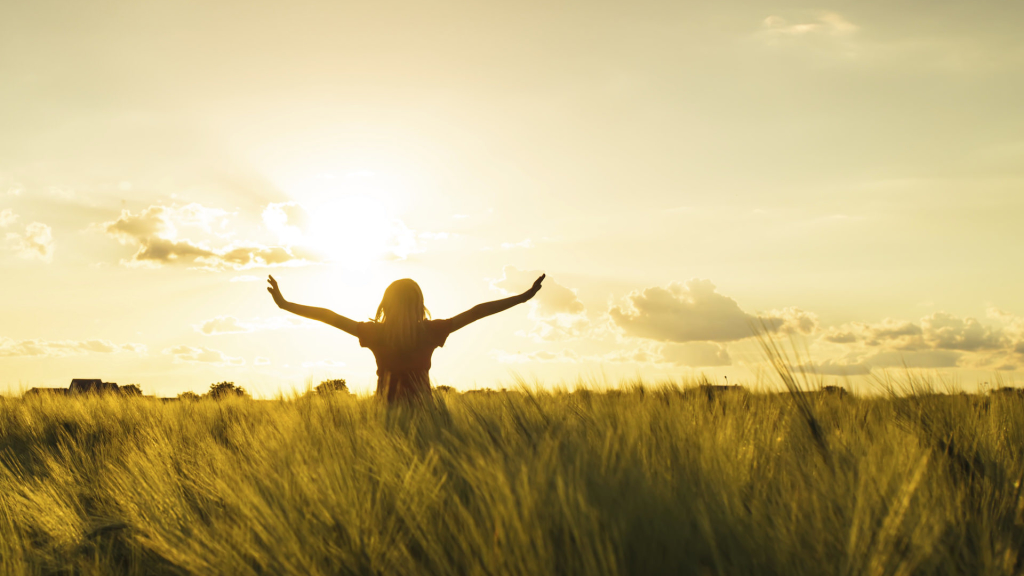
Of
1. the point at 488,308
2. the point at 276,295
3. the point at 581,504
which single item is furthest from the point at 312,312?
the point at 581,504

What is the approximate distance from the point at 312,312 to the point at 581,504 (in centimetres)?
462

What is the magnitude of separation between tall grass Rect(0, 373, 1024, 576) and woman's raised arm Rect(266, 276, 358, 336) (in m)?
1.78

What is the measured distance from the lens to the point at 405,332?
5156 millimetres

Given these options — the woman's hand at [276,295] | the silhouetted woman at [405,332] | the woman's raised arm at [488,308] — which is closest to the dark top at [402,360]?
the silhouetted woman at [405,332]

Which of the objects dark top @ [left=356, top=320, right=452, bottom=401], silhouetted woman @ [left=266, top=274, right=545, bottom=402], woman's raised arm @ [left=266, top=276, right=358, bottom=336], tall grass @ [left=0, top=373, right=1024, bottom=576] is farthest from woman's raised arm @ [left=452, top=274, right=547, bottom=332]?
tall grass @ [left=0, top=373, right=1024, bottom=576]

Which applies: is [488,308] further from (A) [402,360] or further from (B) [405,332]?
(A) [402,360]

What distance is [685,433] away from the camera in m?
2.59

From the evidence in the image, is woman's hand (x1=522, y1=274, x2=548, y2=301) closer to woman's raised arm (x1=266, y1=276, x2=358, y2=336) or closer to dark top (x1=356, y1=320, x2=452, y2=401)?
dark top (x1=356, y1=320, x2=452, y2=401)

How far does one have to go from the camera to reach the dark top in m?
5.23

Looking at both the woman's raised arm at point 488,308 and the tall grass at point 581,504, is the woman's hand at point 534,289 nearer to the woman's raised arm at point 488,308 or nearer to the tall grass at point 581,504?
the woman's raised arm at point 488,308

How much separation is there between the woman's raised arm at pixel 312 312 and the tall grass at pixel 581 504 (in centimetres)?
178

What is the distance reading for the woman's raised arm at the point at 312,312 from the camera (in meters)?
5.46

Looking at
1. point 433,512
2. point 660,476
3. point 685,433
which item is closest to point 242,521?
point 433,512

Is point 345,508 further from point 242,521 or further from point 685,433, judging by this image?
point 685,433
